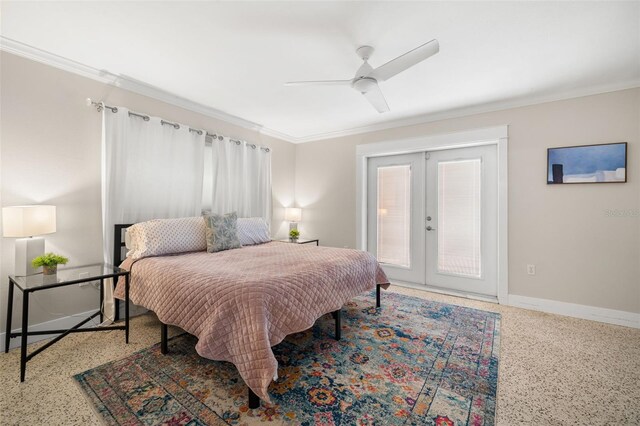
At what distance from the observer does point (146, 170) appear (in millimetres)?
3166

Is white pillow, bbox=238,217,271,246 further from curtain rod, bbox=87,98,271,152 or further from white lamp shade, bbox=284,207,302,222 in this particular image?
curtain rod, bbox=87,98,271,152

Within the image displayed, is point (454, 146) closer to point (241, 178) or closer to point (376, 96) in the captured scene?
point (376, 96)

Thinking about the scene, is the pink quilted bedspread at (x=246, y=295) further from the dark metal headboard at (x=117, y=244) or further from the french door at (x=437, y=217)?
the french door at (x=437, y=217)

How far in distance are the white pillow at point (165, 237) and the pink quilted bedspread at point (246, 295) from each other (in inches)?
4.6

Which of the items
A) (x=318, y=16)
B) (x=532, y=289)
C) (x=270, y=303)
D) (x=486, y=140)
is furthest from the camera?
(x=486, y=140)

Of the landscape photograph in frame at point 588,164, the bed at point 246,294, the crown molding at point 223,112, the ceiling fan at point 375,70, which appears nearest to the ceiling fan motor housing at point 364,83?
the ceiling fan at point 375,70

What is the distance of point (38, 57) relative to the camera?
96.4 inches

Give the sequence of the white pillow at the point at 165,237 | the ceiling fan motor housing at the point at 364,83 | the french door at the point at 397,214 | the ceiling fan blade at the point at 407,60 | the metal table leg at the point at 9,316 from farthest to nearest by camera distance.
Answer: the french door at the point at 397,214, the white pillow at the point at 165,237, the ceiling fan motor housing at the point at 364,83, the metal table leg at the point at 9,316, the ceiling fan blade at the point at 407,60

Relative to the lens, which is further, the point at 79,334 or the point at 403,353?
the point at 79,334

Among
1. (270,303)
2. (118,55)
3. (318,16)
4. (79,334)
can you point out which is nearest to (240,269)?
(270,303)

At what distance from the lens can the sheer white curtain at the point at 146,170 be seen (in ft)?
9.39

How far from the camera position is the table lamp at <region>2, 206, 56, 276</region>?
2.12 metres

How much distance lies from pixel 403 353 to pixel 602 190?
2837 mm

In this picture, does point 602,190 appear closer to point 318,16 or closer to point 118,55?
point 318,16
